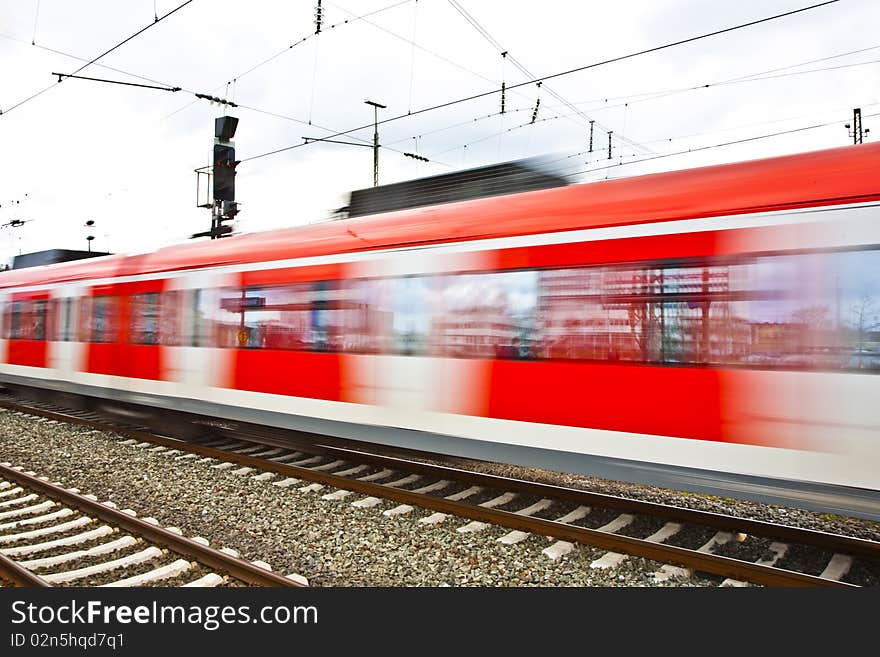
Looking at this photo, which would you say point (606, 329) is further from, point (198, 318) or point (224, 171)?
point (224, 171)

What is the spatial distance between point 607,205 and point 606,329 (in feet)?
3.35

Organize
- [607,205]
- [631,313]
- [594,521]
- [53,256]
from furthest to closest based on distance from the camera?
1. [53,256]
2. [594,521]
3. [607,205]
4. [631,313]

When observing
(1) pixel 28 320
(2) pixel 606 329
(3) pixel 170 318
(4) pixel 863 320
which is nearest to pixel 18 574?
(2) pixel 606 329

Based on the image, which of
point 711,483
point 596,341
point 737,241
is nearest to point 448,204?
point 596,341

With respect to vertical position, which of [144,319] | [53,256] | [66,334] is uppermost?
[53,256]

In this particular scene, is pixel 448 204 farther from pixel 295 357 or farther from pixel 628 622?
pixel 628 622

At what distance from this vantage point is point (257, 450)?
8.79 metres

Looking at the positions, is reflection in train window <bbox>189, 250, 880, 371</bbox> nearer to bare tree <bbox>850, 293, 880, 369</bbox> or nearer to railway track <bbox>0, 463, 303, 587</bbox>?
bare tree <bbox>850, 293, 880, 369</bbox>

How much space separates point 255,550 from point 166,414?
5595 millimetres

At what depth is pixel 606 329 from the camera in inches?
198

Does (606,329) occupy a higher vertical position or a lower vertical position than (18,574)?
higher

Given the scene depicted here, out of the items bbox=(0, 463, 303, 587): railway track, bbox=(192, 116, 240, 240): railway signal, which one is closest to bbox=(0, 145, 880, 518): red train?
bbox=(0, 463, 303, 587): railway track

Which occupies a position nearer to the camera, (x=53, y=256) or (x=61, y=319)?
(x=61, y=319)

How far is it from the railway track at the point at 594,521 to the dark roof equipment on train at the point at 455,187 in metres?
2.95
